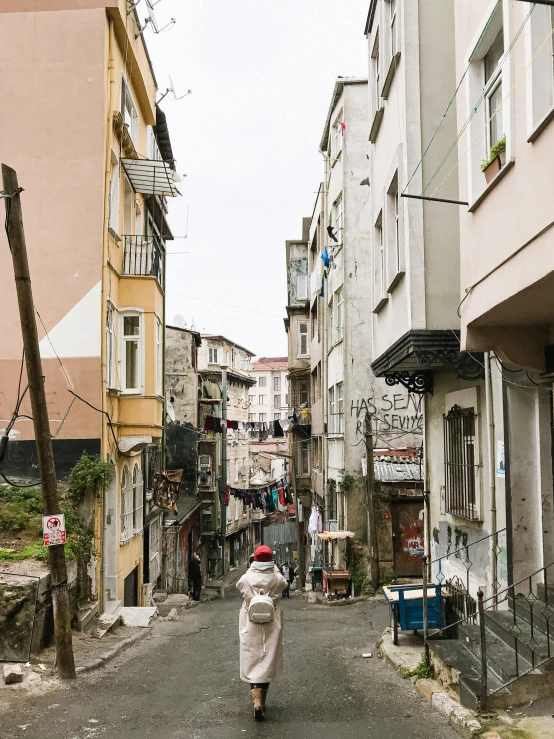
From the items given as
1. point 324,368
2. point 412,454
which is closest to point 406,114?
point 412,454

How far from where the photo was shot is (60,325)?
643 inches

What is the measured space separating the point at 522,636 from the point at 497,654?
0.32 m

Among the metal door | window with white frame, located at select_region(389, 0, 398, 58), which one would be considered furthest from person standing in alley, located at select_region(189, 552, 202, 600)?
window with white frame, located at select_region(389, 0, 398, 58)

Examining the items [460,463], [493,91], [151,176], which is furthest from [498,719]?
[151,176]

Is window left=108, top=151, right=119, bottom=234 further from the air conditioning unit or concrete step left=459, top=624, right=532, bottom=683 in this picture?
the air conditioning unit

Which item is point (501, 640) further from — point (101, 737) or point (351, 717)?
point (101, 737)

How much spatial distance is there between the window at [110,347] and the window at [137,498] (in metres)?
4.19

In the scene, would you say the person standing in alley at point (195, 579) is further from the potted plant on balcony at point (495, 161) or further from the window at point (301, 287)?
the potted plant on balcony at point (495, 161)

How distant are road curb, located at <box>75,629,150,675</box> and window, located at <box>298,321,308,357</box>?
88.1 feet

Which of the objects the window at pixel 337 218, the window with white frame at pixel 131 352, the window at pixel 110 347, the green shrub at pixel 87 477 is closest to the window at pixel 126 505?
the window with white frame at pixel 131 352

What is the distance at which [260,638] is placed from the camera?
802 centimetres

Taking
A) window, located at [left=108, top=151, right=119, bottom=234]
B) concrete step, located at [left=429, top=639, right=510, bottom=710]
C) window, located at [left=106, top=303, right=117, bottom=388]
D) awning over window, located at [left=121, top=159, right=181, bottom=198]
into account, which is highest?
awning over window, located at [left=121, top=159, right=181, bottom=198]

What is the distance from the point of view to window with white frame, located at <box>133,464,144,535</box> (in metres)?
20.9

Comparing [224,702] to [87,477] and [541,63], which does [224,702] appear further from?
[87,477]
